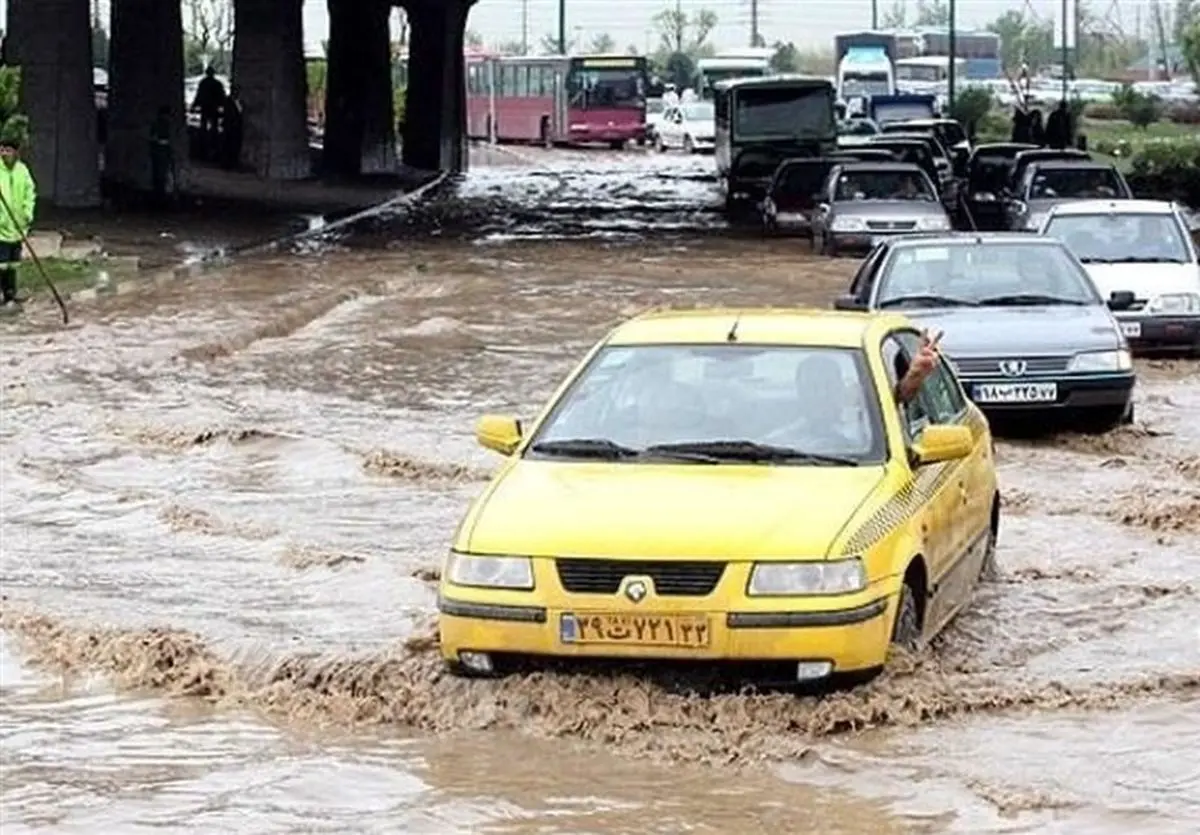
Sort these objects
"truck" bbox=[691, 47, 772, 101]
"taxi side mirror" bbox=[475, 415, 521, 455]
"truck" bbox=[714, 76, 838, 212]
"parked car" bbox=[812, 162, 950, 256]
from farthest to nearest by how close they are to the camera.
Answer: "truck" bbox=[691, 47, 772, 101]
"truck" bbox=[714, 76, 838, 212]
"parked car" bbox=[812, 162, 950, 256]
"taxi side mirror" bbox=[475, 415, 521, 455]

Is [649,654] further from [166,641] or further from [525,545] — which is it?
[166,641]

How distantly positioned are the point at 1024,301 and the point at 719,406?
297 inches

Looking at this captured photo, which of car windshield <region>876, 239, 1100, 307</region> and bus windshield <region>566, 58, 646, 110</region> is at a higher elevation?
bus windshield <region>566, 58, 646, 110</region>

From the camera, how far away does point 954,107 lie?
81.6 m

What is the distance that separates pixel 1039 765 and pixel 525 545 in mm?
1844

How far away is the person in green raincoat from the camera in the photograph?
2520 centimetres

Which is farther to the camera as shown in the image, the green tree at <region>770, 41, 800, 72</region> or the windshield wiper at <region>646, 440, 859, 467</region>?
the green tree at <region>770, 41, 800, 72</region>

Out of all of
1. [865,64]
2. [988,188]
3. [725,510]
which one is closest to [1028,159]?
[988,188]

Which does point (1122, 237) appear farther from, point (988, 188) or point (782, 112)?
point (782, 112)

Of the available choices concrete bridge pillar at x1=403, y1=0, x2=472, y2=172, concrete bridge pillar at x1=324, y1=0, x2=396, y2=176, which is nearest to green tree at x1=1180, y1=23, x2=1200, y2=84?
concrete bridge pillar at x1=403, y1=0, x2=472, y2=172

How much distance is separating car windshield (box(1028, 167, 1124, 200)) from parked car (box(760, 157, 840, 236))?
530 cm

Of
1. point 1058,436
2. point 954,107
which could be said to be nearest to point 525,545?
point 1058,436

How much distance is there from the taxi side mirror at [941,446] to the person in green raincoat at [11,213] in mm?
16862

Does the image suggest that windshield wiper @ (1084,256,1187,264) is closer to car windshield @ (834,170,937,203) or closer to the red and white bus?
car windshield @ (834,170,937,203)
